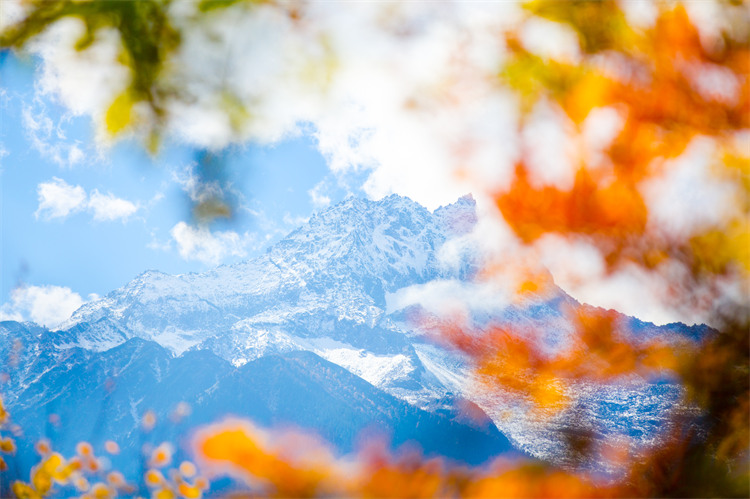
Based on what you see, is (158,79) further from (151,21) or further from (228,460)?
(228,460)

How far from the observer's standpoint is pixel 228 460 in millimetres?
3314

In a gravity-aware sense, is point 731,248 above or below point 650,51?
below

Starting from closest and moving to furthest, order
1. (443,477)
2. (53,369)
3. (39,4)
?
1. (39,4)
2. (443,477)
3. (53,369)

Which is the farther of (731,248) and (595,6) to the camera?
(595,6)

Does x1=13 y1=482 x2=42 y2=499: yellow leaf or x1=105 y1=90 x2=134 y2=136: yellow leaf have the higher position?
x1=105 y1=90 x2=134 y2=136: yellow leaf

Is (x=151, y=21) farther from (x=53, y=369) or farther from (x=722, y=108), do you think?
(x=53, y=369)

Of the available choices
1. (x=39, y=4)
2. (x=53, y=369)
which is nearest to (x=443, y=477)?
(x=39, y=4)

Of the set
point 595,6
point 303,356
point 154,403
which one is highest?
point 303,356

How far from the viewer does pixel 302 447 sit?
3426 millimetres

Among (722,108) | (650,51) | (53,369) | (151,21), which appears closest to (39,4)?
(151,21)

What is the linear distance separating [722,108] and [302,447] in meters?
3.50

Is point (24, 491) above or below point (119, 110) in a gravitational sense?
below

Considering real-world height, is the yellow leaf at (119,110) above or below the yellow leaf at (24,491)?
above

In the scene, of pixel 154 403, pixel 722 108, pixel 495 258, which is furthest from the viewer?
pixel 154 403
